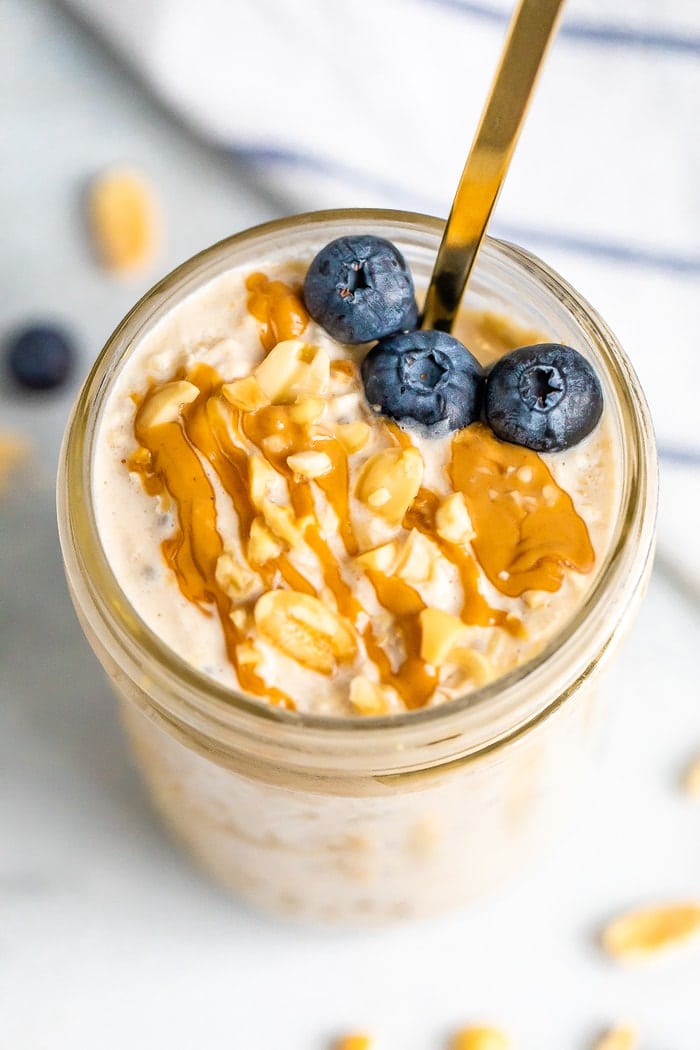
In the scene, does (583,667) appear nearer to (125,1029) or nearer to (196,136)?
(125,1029)

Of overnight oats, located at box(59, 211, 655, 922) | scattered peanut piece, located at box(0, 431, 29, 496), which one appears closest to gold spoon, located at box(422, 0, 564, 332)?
overnight oats, located at box(59, 211, 655, 922)

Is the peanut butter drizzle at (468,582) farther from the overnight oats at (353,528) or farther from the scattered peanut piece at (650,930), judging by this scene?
the scattered peanut piece at (650,930)

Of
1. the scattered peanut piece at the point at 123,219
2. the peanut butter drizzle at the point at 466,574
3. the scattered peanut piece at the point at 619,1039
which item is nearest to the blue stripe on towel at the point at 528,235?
the scattered peanut piece at the point at 123,219

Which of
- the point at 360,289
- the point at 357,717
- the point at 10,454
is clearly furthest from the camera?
the point at 10,454

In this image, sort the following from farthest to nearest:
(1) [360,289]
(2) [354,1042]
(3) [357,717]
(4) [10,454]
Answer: (4) [10,454] < (2) [354,1042] < (1) [360,289] < (3) [357,717]

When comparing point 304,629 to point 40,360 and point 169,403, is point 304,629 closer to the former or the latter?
point 169,403

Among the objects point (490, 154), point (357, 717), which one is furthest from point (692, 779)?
point (490, 154)
